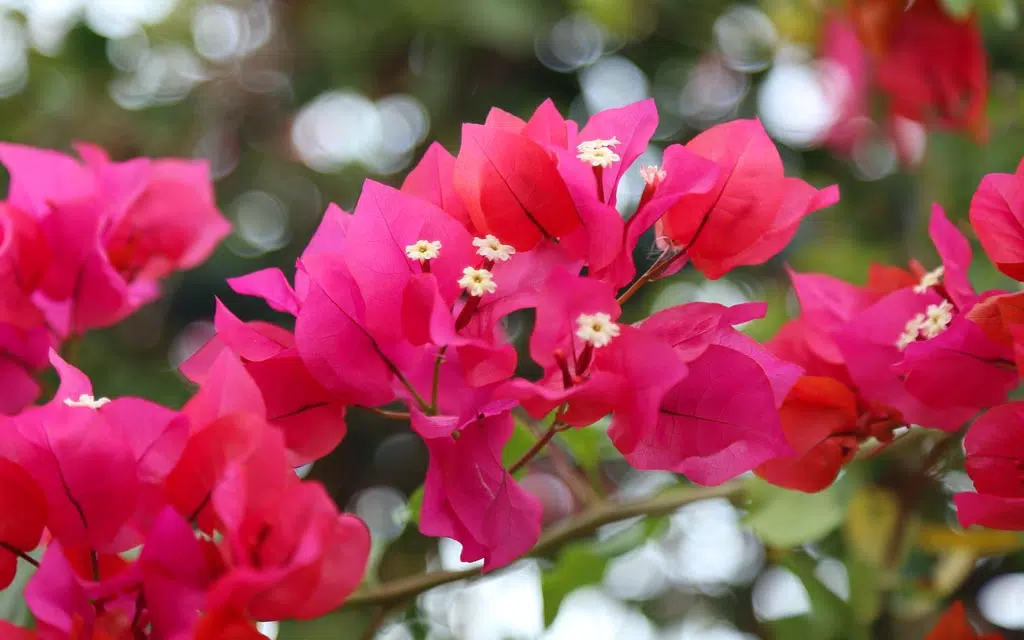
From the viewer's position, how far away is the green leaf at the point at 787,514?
0.77m

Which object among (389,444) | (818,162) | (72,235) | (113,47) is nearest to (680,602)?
(389,444)

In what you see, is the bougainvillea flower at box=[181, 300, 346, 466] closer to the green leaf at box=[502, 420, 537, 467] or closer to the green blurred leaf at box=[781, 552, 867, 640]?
the green leaf at box=[502, 420, 537, 467]

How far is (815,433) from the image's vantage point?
53cm

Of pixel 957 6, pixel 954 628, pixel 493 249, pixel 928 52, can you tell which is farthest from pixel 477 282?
pixel 928 52

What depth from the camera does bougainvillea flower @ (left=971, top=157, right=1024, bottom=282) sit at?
0.50 meters

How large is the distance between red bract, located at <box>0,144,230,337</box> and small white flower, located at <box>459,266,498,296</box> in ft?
1.03

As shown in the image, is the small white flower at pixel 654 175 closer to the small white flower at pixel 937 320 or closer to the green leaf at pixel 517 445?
the small white flower at pixel 937 320

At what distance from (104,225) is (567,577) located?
1.40 feet

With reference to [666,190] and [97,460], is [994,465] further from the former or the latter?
[97,460]

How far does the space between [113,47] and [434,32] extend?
487 millimetres

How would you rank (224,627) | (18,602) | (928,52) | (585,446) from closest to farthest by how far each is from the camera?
Answer: (224,627) → (18,602) → (585,446) → (928,52)

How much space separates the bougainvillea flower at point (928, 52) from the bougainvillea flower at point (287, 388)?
31.9 inches

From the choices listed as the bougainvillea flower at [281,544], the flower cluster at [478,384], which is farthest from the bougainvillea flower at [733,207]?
the bougainvillea flower at [281,544]

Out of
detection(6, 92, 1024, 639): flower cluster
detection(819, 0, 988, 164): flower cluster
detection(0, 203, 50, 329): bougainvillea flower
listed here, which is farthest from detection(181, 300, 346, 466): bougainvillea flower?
detection(819, 0, 988, 164): flower cluster
